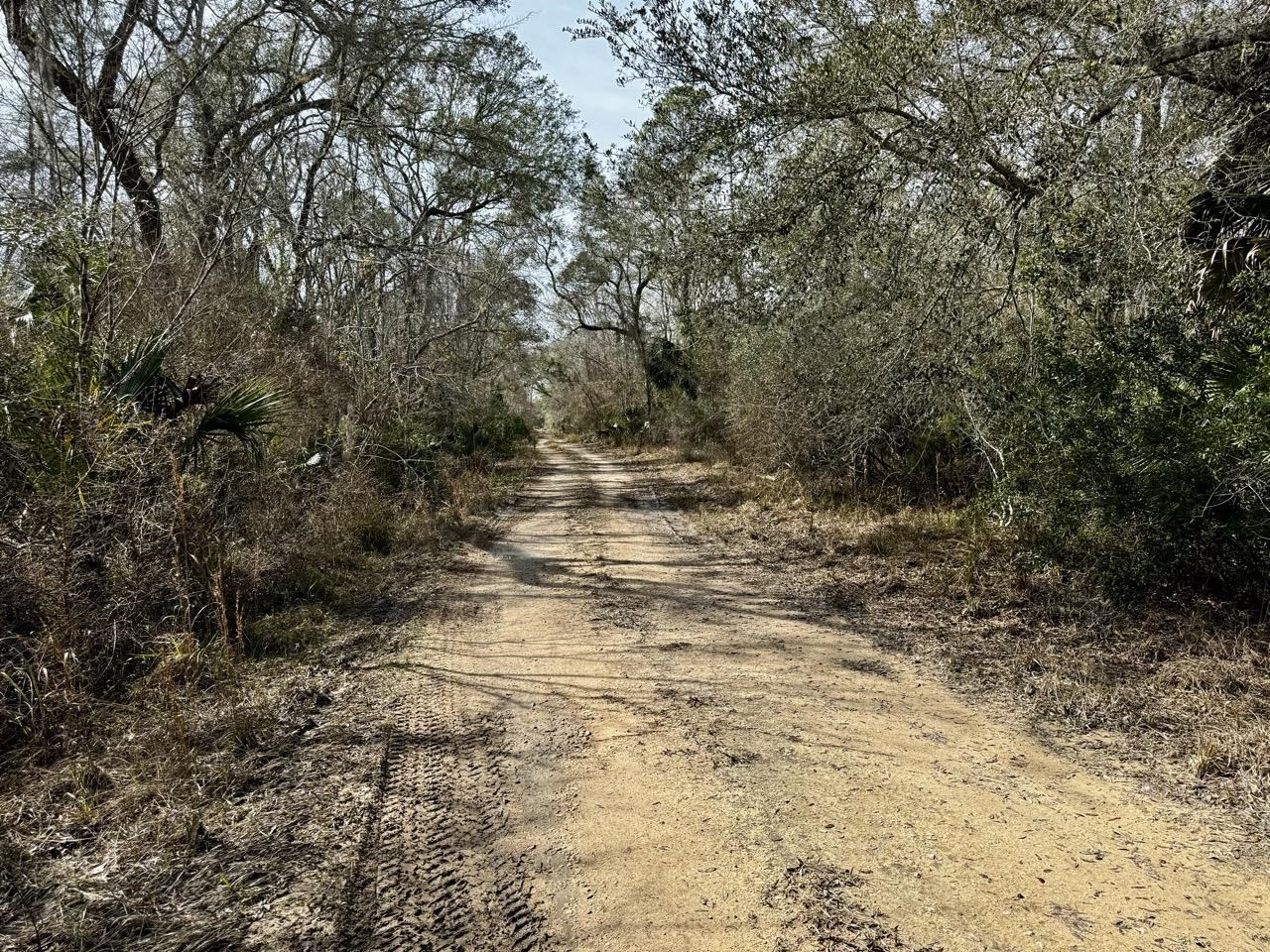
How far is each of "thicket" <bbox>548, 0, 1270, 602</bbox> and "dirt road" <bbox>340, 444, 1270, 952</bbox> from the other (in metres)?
2.51

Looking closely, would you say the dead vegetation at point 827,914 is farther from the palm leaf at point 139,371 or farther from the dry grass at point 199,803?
the palm leaf at point 139,371

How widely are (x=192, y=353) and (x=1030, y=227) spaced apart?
7977mm

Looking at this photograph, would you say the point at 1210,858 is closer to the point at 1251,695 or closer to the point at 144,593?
the point at 1251,695

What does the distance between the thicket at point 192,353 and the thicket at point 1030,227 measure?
4.00 metres

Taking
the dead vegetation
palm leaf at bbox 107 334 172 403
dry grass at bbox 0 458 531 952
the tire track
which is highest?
palm leaf at bbox 107 334 172 403

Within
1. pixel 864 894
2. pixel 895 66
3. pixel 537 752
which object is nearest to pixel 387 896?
pixel 537 752

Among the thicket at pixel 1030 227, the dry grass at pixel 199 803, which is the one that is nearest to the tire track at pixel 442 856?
the dry grass at pixel 199 803

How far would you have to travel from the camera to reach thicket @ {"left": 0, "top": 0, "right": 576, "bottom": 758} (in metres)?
4.53

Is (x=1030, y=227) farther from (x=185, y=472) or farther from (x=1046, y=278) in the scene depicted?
(x=185, y=472)

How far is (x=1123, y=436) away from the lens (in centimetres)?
563

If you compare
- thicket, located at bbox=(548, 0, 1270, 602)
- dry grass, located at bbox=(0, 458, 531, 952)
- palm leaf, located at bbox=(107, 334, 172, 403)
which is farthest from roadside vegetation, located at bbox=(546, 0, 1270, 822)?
palm leaf, located at bbox=(107, 334, 172, 403)

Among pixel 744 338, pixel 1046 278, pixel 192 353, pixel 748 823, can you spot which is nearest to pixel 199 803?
pixel 748 823

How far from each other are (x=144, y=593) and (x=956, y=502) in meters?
9.23

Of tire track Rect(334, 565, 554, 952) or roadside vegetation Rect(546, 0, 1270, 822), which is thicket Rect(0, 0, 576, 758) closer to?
tire track Rect(334, 565, 554, 952)
